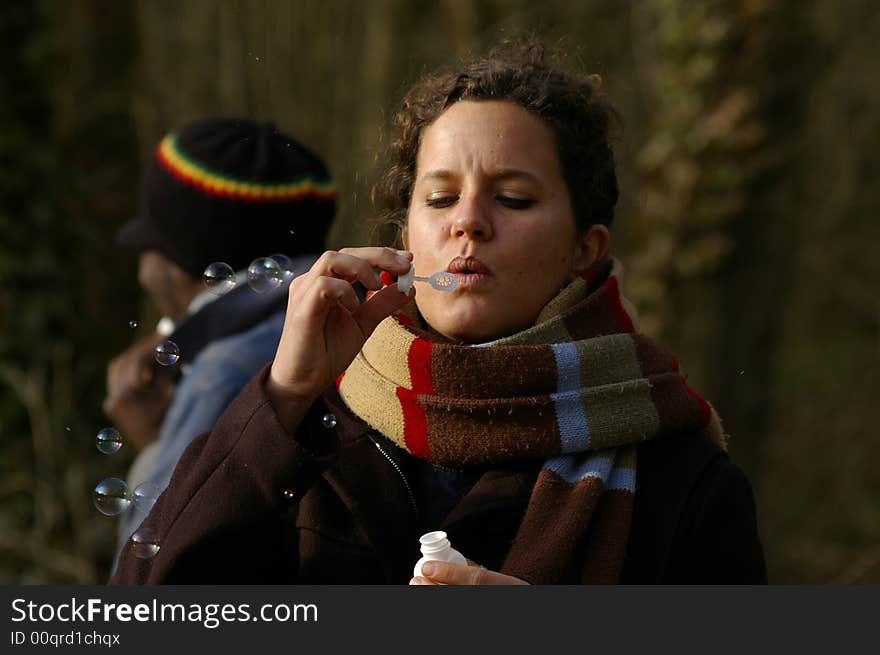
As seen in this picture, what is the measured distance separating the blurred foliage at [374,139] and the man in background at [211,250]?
2.49 ft

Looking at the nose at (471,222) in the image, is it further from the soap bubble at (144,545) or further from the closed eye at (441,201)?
the soap bubble at (144,545)

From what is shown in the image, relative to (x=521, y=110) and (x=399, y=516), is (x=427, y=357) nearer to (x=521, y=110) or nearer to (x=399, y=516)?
(x=399, y=516)

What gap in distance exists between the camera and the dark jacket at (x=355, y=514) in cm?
190

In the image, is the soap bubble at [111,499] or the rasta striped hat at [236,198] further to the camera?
the rasta striped hat at [236,198]

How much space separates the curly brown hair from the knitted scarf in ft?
0.70

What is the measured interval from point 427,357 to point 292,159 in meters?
1.47

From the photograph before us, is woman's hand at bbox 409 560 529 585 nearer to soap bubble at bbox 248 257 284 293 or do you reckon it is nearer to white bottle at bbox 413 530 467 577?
white bottle at bbox 413 530 467 577

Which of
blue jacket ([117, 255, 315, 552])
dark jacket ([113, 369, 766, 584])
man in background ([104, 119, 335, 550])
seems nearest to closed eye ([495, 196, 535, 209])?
dark jacket ([113, 369, 766, 584])

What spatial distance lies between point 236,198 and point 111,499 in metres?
1.25

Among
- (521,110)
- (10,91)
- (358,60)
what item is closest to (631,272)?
(358,60)

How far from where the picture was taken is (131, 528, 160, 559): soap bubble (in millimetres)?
1993

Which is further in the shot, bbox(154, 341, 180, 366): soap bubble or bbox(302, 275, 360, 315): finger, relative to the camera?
bbox(154, 341, 180, 366): soap bubble

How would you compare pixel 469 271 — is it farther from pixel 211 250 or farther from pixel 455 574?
pixel 211 250

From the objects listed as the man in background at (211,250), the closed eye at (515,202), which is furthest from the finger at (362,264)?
the man in background at (211,250)
